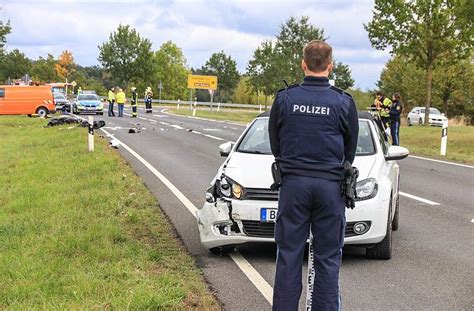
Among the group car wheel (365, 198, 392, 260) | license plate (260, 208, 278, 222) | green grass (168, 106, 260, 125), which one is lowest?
green grass (168, 106, 260, 125)

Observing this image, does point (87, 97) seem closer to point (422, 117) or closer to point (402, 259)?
point (422, 117)

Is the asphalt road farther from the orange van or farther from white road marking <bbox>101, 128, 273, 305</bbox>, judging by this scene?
the orange van

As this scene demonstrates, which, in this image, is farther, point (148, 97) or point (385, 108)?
point (148, 97)

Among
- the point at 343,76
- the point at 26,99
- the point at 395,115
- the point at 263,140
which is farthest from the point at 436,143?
the point at 343,76

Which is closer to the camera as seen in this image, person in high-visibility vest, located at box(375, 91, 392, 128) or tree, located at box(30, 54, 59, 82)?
person in high-visibility vest, located at box(375, 91, 392, 128)

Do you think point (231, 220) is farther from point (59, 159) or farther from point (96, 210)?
point (59, 159)

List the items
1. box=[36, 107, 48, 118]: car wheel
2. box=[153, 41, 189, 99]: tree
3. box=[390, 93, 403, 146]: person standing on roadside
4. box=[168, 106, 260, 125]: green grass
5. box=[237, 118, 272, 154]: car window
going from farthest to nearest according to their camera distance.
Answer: box=[153, 41, 189, 99]: tree
box=[168, 106, 260, 125]: green grass
box=[36, 107, 48, 118]: car wheel
box=[390, 93, 403, 146]: person standing on roadside
box=[237, 118, 272, 154]: car window

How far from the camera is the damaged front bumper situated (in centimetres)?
568

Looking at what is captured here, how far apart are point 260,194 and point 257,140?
1.55 m

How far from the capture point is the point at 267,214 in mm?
5637

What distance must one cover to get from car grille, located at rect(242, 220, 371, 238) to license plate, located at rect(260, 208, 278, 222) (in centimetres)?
5

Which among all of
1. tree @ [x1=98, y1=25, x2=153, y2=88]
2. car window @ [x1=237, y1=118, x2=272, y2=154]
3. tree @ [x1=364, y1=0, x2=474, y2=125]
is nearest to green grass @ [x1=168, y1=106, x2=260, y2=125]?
tree @ [x1=364, y1=0, x2=474, y2=125]

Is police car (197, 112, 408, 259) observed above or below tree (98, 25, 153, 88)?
below

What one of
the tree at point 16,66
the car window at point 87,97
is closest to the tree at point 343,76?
the car window at point 87,97
